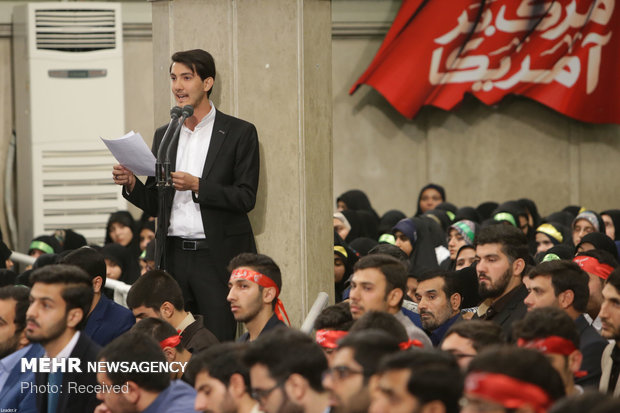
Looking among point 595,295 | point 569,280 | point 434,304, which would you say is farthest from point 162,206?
point 595,295

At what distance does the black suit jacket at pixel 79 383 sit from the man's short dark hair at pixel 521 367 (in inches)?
76.4

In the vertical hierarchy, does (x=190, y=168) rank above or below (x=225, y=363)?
above

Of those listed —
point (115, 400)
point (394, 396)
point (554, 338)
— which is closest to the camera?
point (394, 396)

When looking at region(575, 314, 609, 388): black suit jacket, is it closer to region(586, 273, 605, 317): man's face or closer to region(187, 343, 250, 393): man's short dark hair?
region(586, 273, 605, 317): man's face

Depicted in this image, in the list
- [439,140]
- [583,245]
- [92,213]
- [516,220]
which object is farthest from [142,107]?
[583,245]

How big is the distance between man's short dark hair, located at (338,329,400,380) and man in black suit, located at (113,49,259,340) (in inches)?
67.3

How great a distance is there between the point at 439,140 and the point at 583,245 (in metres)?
5.77

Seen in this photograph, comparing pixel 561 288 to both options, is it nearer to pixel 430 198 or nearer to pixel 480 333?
pixel 480 333

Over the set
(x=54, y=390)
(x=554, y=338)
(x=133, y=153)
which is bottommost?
(x=54, y=390)

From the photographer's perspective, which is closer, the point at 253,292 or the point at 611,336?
the point at 611,336

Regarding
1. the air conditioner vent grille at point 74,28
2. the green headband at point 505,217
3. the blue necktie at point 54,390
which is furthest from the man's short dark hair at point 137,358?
the air conditioner vent grille at point 74,28

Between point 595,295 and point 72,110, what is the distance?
637 cm

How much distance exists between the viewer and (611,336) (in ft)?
14.2

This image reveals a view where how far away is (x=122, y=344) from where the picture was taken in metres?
3.92
